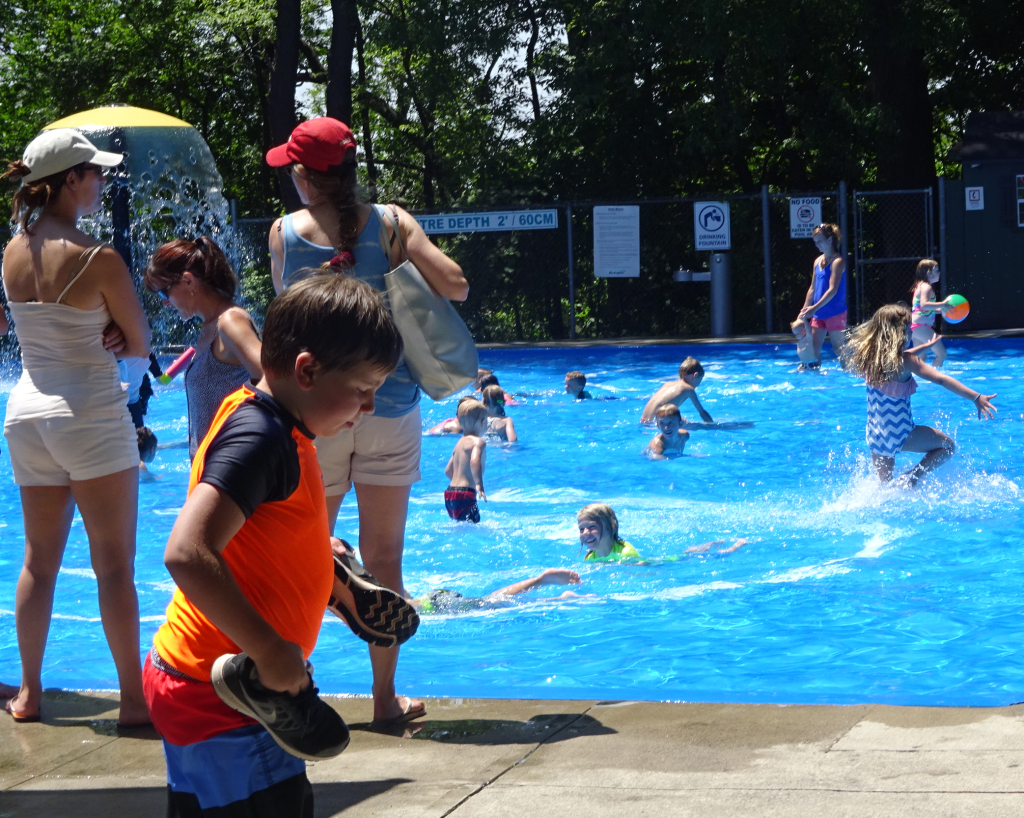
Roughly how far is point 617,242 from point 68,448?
1792 cm

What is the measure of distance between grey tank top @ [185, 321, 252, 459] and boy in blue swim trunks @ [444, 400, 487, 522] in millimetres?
4631

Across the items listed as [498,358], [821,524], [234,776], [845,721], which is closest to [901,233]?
[498,358]

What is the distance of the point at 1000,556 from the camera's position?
7641 mm

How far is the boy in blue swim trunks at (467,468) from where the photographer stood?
28.7ft

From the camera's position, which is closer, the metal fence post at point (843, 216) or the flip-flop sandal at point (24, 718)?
the flip-flop sandal at point (24, 718)

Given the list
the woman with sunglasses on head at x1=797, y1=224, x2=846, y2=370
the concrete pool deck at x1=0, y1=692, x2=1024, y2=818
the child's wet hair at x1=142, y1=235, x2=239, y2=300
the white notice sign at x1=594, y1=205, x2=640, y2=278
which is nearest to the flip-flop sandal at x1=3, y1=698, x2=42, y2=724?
the concrete pool deck at x1=0, y1=692, x2=1024, y2=818

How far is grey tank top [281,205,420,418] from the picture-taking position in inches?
151

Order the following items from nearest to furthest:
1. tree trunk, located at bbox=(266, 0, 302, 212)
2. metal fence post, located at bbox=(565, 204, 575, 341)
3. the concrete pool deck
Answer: the concrete pool deck
metal fence post, located at bbox=(565, 204, 575, 341)
tree trunk, located at bbox=(266, 0, 302, 212)

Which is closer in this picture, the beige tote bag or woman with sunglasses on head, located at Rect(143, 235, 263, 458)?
the beige tote bag

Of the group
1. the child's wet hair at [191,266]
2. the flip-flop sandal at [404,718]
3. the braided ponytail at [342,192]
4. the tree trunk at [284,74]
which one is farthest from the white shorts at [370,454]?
the tree trunk at [284,74]

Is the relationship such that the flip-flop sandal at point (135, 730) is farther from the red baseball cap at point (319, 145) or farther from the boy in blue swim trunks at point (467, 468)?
the boy in blue swim trunks at point (467, 468)

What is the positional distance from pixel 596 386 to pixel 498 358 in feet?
12.0

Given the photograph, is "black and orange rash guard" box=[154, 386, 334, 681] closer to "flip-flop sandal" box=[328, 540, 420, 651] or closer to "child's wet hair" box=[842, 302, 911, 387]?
"flip-flop sandal" box=[328, 540, 420, 651]

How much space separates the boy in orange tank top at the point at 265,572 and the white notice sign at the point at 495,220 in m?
19.0
